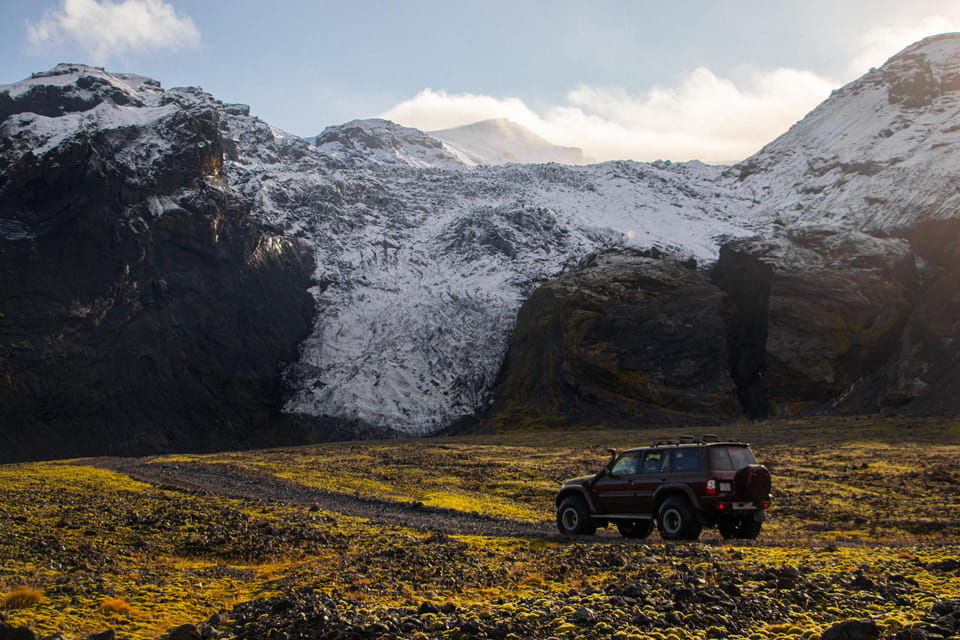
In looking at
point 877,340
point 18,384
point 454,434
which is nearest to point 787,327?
point 877,340

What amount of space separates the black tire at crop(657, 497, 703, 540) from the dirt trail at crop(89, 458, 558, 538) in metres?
3.12

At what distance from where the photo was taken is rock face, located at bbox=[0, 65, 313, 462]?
86.4 meters

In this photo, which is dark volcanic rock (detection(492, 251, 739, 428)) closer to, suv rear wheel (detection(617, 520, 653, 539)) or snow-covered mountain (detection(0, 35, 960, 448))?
snow-covered mountain (detection(0, 35, 960, 448))

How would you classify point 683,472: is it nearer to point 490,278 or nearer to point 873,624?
point 873,624

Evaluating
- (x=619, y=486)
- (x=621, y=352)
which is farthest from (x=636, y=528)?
(x=621, y=352)

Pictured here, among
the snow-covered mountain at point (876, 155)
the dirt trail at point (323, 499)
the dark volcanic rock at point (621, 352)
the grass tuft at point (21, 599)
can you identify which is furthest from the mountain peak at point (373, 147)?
the grass tuft at point (21, 599)

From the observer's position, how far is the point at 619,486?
19641 mm

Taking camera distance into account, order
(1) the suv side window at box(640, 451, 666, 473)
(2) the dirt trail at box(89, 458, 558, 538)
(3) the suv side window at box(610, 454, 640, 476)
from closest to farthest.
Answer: (1) the suv side window at box(640, 451, 666, 473) → (3) the suv side window at box(610, 454, 640, 476) → (2) the dirt trail at box(89, 458, 558, 538)

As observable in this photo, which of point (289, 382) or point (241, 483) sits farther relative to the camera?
point (289, 382)

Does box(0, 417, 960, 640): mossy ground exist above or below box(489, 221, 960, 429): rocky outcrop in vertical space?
below

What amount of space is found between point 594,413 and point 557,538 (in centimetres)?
7222

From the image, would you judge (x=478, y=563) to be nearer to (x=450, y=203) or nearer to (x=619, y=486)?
(x=619, y=486)

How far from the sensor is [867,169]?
12794cm

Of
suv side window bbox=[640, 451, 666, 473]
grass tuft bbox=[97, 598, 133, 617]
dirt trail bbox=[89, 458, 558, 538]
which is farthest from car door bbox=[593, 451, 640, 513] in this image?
grass tuft bbox=[97, 598, 133, 617]
